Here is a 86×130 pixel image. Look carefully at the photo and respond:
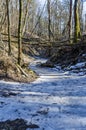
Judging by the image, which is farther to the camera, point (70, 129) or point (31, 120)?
point (31, 120)

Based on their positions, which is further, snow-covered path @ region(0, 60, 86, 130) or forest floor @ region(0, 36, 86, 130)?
snow-covered path @ region(0, 60, 86, 130)

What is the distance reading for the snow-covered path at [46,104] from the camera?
282 inches

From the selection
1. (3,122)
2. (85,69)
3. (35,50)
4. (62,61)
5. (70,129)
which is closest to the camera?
(70,129)

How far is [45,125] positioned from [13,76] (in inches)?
247

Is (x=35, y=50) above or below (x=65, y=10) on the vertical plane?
below

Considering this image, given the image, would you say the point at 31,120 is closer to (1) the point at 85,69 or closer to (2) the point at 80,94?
(2) the point at 80,94

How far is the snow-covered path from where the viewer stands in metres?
7.17

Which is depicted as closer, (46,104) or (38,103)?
(46,104)

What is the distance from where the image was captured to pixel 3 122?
23.2ft

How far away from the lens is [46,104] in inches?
350

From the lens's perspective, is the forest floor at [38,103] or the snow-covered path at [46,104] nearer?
the forest floor at [38,103]

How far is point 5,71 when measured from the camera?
42.7 ft

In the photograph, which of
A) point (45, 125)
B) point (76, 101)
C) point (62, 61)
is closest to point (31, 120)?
point (45, 125)

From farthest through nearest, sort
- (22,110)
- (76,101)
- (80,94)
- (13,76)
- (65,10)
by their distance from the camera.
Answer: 1. (65,10)
2. (13,76)
3. (80,94)
4. (76,101)
5. (22,110)
